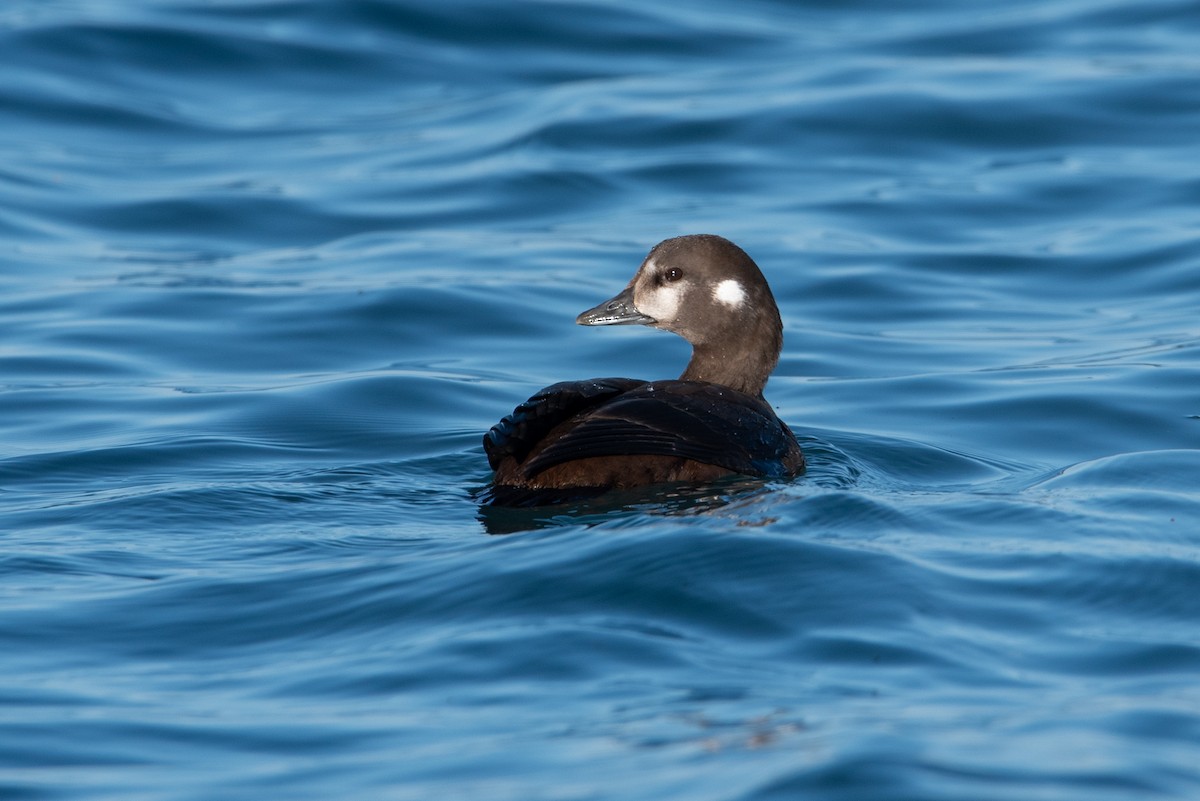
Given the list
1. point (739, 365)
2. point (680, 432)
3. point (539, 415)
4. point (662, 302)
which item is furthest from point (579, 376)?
point (680, 432)

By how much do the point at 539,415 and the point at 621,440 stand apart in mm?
365

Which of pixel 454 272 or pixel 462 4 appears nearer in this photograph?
pixel 454 272

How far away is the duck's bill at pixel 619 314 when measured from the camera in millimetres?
7434

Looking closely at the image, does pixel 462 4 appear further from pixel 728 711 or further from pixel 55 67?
pixel 728 711

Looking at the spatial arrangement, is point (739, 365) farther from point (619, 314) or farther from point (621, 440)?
point (621, 440)

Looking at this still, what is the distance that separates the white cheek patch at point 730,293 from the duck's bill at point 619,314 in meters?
0.37

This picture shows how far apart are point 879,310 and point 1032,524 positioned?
4.80m

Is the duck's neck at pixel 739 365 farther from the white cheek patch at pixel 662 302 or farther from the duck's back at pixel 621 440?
the duck's back at pixel 621 440

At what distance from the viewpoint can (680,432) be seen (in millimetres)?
5871

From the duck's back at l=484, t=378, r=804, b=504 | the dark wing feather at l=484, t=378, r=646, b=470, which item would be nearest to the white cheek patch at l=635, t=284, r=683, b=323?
the duck's back at l=484, t=378, r=804, b=504

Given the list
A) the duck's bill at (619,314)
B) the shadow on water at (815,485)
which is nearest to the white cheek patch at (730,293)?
the duck's bill at (619,314)

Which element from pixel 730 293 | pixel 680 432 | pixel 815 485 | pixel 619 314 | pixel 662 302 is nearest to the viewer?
pixel 680 432

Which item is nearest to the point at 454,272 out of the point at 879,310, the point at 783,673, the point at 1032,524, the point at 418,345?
the point at 418,345

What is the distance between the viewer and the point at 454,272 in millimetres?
11094
